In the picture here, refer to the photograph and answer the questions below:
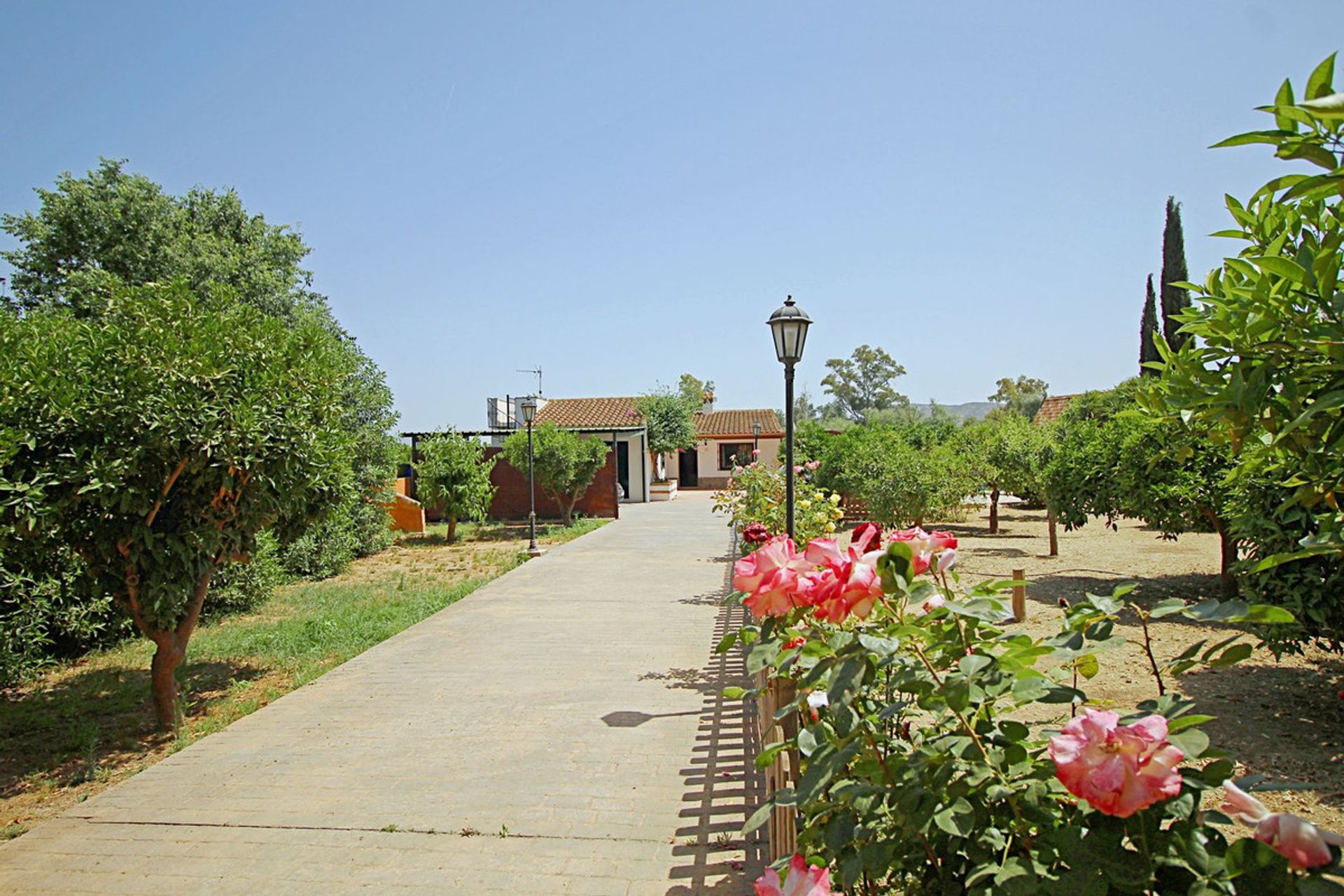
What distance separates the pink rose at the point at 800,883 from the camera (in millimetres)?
1287

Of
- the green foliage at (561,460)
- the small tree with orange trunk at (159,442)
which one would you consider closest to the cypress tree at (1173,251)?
the green foliage at (561,460)

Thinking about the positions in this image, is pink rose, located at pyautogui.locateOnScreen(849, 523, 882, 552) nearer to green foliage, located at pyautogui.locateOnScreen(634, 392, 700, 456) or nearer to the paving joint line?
the paving joint line

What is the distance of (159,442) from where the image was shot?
206 inches

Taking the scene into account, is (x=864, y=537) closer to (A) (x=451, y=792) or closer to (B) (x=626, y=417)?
(A) (x=451, y=792)

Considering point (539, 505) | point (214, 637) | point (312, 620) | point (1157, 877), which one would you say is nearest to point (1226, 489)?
point (1157, 877)

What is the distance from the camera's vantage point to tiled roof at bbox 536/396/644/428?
113ft

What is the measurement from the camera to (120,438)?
17.3 ft

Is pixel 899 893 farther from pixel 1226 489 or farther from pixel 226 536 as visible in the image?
pixel 1226 489

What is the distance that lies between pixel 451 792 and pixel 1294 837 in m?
4.35

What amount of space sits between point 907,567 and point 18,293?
20.4 meters

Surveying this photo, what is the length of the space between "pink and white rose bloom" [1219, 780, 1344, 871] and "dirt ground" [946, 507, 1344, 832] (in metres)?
0.05

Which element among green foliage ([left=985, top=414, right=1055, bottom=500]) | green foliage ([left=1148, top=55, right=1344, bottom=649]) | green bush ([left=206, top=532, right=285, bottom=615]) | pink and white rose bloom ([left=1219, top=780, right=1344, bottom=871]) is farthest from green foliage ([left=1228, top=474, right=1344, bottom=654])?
green foliage ([left=985, top=414, right=1055, bottom=500])

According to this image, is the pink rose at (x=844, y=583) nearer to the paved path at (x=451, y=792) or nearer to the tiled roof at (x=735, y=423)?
the paved path at (x=451, y=792)

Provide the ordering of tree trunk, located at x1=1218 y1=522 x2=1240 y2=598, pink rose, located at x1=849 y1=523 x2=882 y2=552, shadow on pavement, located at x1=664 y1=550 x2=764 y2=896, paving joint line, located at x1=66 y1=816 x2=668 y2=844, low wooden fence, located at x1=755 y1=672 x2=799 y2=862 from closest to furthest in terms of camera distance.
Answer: pink rose, located at x1=849 y1=523 x2=882 y2=552 < low wooden fence, located at x1=755 y1=672 x2=799 y2=862 < shadow on pavement, located at x1=664 y1=550 x2=764 y2=896 < paving joint line, located at x1=66 y1=816 x2=668 y2=844 < tree trunk, located at x1=1218 y1=522 x2=1240 y2=598
